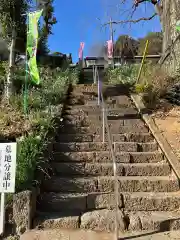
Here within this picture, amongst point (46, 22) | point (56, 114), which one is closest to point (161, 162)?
point (56, 114)

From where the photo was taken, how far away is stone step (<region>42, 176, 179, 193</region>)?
17.5 ft

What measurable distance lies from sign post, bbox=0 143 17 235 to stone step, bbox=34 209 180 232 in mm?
500

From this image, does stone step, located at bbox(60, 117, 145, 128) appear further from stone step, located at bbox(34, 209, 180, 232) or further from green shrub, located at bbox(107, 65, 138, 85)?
green shrub, located at bbox(107, 65, 138, 85)

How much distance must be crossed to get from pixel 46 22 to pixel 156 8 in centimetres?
621

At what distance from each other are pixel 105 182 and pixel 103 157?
2.69 feet

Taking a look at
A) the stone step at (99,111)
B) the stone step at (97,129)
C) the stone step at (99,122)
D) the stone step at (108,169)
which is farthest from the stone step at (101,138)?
the stone step at (99,111)

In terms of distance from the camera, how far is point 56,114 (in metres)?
7.48

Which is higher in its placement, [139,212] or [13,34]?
[13,34]

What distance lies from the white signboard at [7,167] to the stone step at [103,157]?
5.26 ft

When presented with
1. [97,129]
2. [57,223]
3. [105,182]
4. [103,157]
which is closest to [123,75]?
[97,129]

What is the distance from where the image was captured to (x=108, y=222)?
459 cm

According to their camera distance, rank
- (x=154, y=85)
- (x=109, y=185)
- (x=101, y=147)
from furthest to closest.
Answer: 1. (x=154, y=85)
2. (x=101, y=147)
3. (x=109, y=185)

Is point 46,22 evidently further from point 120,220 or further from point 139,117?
point 120,220

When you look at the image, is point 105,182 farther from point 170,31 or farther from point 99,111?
point 170,31
